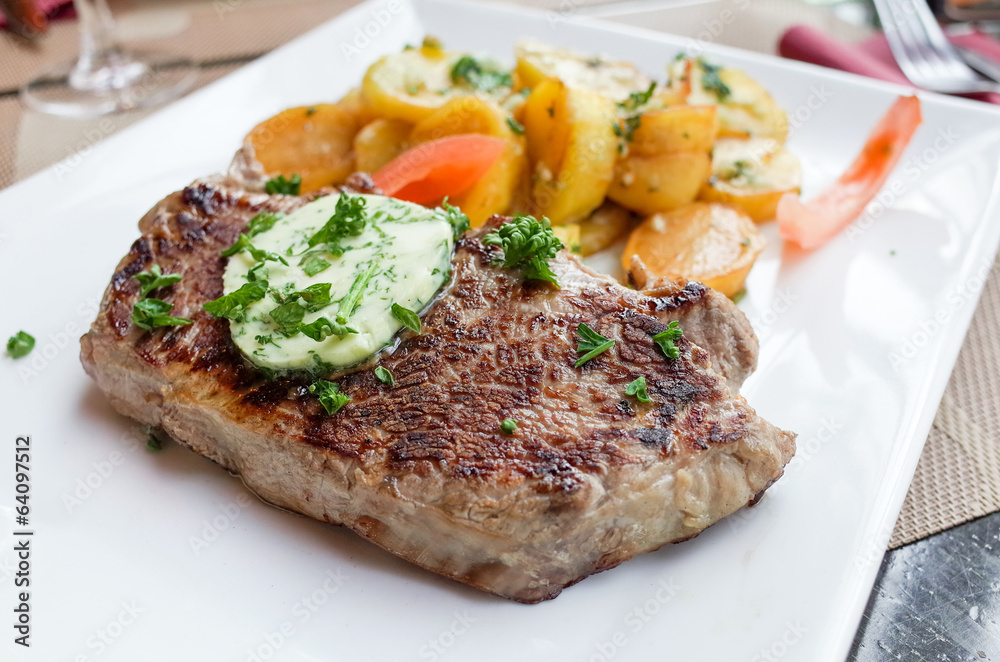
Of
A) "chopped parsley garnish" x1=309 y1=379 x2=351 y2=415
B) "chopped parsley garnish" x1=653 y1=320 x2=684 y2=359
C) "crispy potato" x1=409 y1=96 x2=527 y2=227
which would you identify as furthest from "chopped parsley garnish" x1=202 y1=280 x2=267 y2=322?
"chopped parsley garnish" x1=653 y1=320 x2=684 y2=359

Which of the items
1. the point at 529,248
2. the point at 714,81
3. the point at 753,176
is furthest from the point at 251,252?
the point at 714,81

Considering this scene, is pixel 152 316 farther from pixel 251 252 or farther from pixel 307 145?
pixel 307 145

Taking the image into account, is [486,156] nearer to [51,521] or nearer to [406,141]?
[406,141]

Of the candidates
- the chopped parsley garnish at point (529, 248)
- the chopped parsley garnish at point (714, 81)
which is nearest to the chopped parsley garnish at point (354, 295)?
the chopped parsley garnish at point (529, 248)

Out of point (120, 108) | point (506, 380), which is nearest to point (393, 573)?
point (506, 380)

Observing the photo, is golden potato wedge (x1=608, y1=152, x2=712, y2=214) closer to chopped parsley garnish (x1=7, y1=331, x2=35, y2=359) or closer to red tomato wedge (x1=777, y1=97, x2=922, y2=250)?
red tomato wedge (x1=777, y1=97, x2=922, y2=250)

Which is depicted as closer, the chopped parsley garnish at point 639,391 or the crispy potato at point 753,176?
the chopped parsley garnish at point 639,391

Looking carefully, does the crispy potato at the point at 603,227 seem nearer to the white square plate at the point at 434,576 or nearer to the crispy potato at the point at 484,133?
the crispy potato at the point at 484,133
